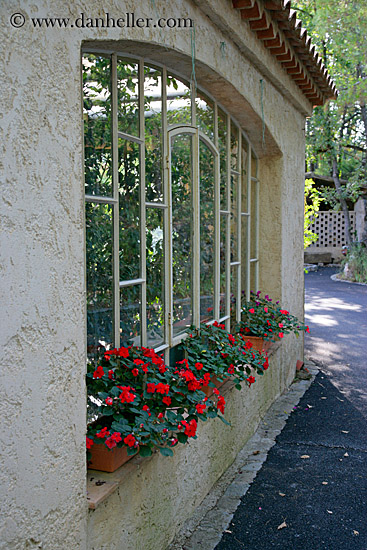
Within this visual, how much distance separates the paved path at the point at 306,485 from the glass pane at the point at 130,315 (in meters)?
1.10

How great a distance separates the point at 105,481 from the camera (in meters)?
2.34

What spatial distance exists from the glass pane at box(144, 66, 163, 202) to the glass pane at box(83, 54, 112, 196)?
1.33 feet

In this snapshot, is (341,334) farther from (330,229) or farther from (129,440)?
(330,229)

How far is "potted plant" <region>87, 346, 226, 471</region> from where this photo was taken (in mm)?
2332

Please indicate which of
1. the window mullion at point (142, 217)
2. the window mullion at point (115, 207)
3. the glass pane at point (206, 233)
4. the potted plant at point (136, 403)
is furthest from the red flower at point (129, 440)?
the glass pane at point (206, 233)

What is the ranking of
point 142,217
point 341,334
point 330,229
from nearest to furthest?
point 142,217
point 341,334
point 330,229

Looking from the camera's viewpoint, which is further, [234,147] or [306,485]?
[234,147]

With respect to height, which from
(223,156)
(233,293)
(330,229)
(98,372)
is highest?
(223,156)

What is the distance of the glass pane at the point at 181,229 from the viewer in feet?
11.3

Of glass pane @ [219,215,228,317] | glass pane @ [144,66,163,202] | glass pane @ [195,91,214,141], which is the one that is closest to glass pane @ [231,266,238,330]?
glass pane @ [219,215,228,317]

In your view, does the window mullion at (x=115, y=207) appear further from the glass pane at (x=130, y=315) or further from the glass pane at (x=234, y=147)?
the glass pane at (x=234, y=147)

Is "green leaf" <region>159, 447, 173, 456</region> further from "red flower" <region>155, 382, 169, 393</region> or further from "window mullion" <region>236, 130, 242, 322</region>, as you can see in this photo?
"window mullion" <region>236, 130, 242, 322</region>

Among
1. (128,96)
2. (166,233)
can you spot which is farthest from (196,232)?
(128,96)

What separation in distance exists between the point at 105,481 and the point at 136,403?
0.35 metres
